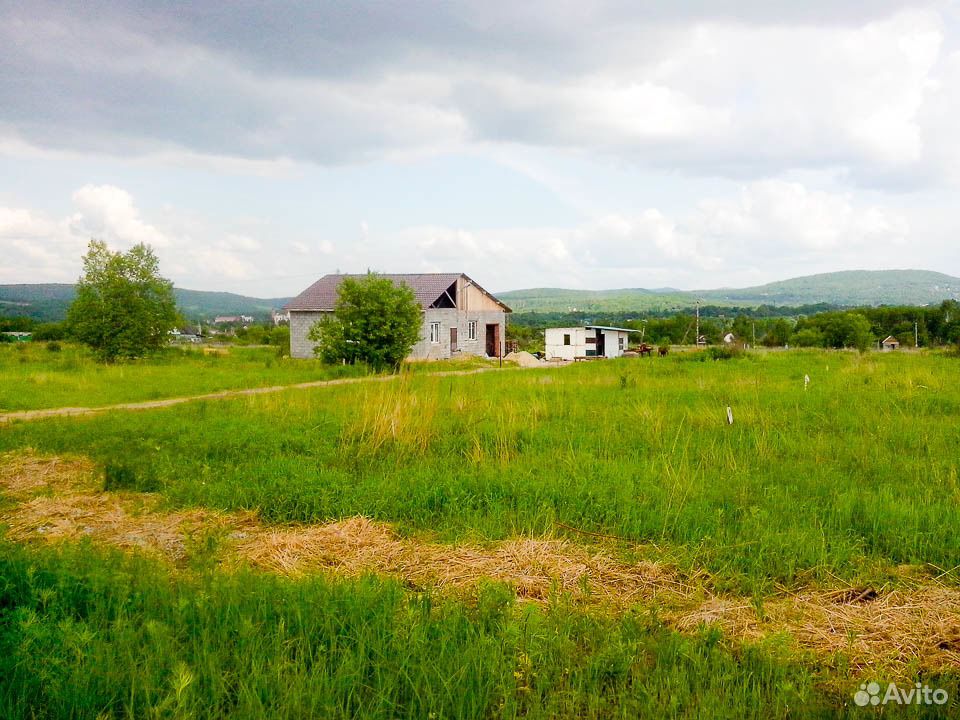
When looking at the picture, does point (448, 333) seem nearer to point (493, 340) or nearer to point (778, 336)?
point (493, 340)

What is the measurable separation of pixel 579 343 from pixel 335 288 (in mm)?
21927

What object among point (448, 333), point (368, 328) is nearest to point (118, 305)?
point (368, 328)

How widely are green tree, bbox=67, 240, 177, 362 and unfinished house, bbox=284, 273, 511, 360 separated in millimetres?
7226

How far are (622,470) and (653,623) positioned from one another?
3130mm

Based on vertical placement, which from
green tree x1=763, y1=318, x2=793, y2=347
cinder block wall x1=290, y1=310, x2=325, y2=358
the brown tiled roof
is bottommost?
green tree x1=763, y1=318, x2=793, y2=347

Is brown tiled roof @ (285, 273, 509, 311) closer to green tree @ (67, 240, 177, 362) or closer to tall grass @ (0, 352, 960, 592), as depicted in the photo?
green tree @ (67, 240, 177, 362)

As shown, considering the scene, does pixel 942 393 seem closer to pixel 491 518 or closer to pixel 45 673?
pixel 491 518

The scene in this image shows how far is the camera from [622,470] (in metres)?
6.96

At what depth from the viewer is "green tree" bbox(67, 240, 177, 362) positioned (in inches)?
1190

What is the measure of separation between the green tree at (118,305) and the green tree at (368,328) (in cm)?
1095

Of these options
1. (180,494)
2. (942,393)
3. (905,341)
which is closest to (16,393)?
(180,494)

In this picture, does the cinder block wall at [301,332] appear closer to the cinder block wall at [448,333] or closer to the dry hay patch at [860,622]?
the cinder block wall at [448,333]

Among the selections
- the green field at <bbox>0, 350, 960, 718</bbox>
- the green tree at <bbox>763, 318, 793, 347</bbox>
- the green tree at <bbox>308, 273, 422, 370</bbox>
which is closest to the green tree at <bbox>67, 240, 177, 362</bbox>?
the green tree at <bbox>308, 273, 422, 370</bbox>

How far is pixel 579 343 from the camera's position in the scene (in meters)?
50.8
